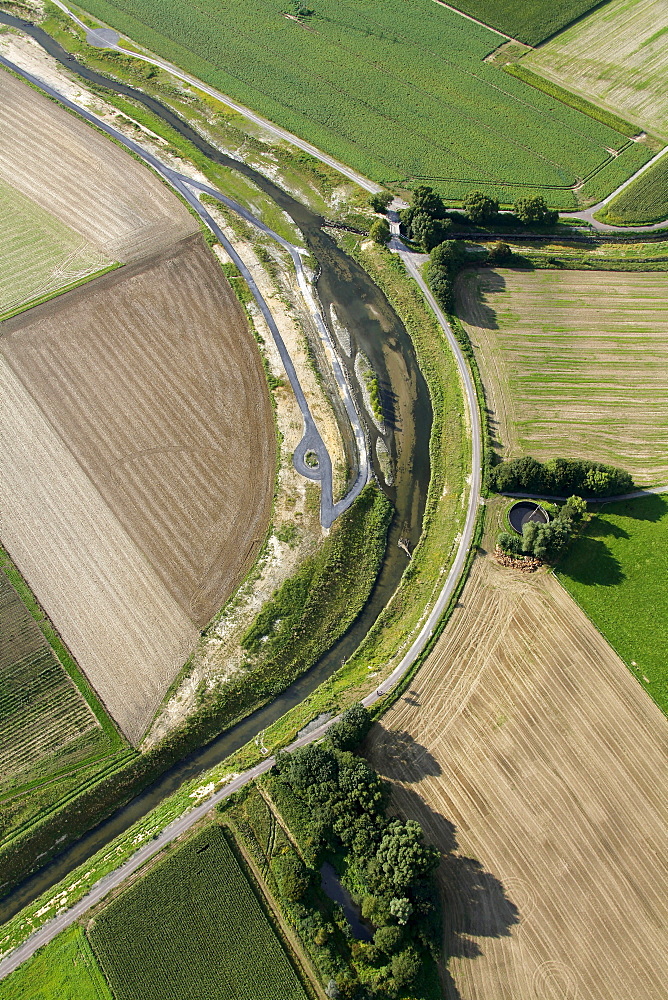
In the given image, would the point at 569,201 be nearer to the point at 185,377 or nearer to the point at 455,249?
the point at 455,249

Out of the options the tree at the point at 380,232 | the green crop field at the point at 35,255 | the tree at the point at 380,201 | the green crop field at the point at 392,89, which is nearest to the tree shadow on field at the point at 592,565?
the tree at the point at 380,232

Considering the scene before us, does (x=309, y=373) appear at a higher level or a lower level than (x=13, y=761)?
higher

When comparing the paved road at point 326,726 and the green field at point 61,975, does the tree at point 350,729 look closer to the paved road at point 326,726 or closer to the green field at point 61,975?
the paved road at point 326,726

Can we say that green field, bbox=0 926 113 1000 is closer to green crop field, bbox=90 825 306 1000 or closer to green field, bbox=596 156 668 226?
green crop field, bbox=90 825 306 1000

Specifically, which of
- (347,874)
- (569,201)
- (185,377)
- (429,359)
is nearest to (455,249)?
(429,359)

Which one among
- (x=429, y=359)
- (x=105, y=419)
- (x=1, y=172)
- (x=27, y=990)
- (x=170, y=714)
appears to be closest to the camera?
(x=27, y=990)

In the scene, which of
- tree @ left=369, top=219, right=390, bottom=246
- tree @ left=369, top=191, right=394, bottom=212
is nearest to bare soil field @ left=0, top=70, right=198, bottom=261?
tree @ left=369, top=219, right=390, bottom=246
